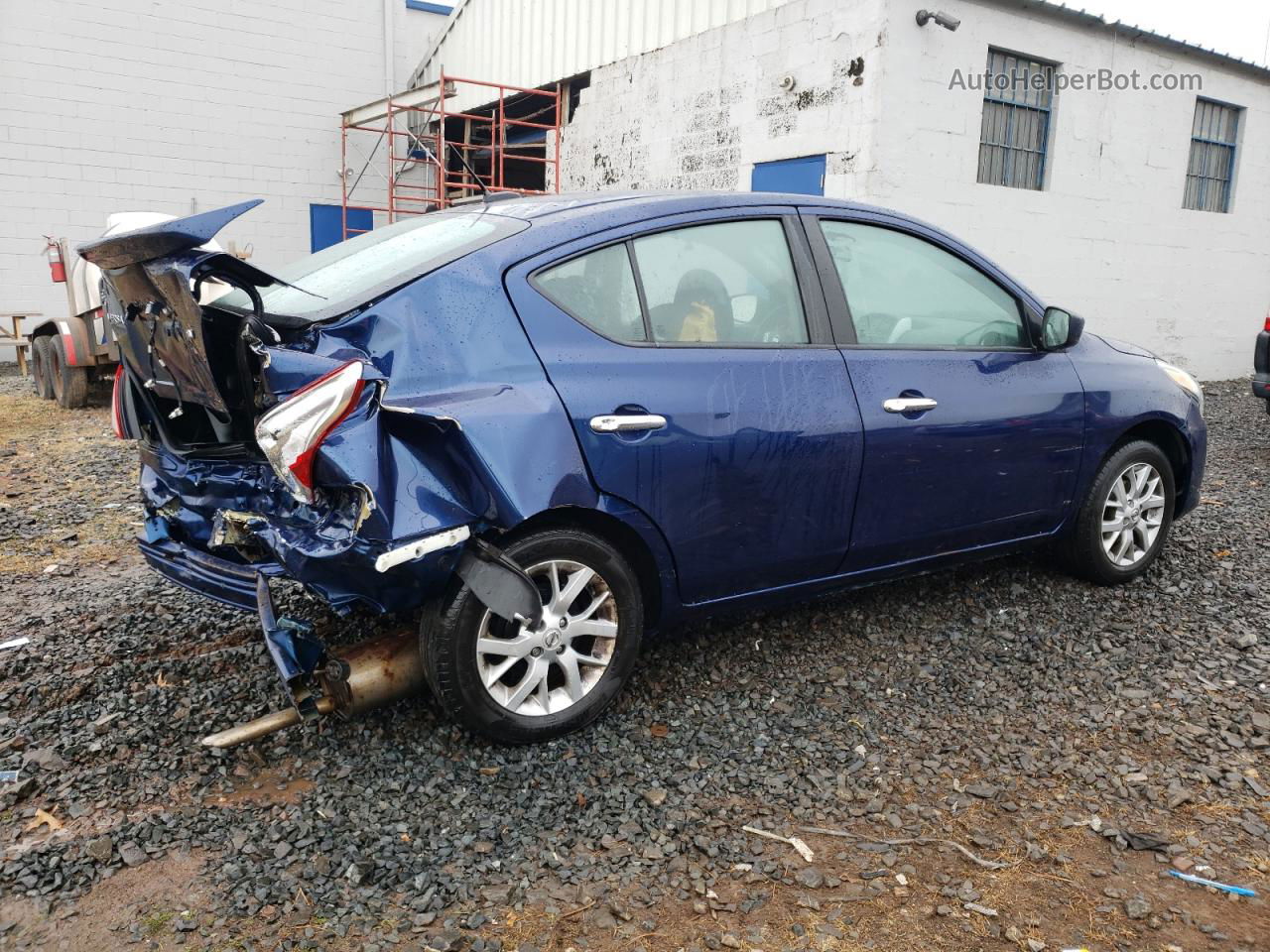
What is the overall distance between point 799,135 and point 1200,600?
22.5 feet

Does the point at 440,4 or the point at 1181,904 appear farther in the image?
the point at 440,4

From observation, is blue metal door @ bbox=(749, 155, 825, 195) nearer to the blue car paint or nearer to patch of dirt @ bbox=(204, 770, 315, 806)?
the blue car paint

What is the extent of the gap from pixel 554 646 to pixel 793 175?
26.6ft

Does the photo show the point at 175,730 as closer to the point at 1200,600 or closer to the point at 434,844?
the point at 434,844

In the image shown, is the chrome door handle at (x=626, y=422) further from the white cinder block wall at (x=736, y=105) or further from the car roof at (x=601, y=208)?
the white cinder block wall at (x=736, y=105)

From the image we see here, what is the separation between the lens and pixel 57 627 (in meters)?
3.93

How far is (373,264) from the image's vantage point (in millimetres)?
3242

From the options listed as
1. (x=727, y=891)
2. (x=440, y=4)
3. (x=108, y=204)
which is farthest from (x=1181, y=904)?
(x=440, y=4)

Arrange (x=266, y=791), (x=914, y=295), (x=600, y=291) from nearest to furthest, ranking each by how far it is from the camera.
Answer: (x=266, y=791) → (x=600, y=291) → (x=914, y=295)

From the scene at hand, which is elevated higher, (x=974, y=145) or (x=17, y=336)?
(x=974, y=145)

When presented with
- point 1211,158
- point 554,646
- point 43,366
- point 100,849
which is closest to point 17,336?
point 43,366

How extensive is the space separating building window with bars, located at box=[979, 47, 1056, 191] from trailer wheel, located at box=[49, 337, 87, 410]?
9.46 m

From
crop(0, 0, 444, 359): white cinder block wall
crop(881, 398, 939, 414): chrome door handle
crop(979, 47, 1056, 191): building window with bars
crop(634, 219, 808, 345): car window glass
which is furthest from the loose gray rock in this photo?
crop(0, 0, 444, 359): white cinder block wall

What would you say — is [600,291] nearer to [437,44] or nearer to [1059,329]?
[1059,329]
